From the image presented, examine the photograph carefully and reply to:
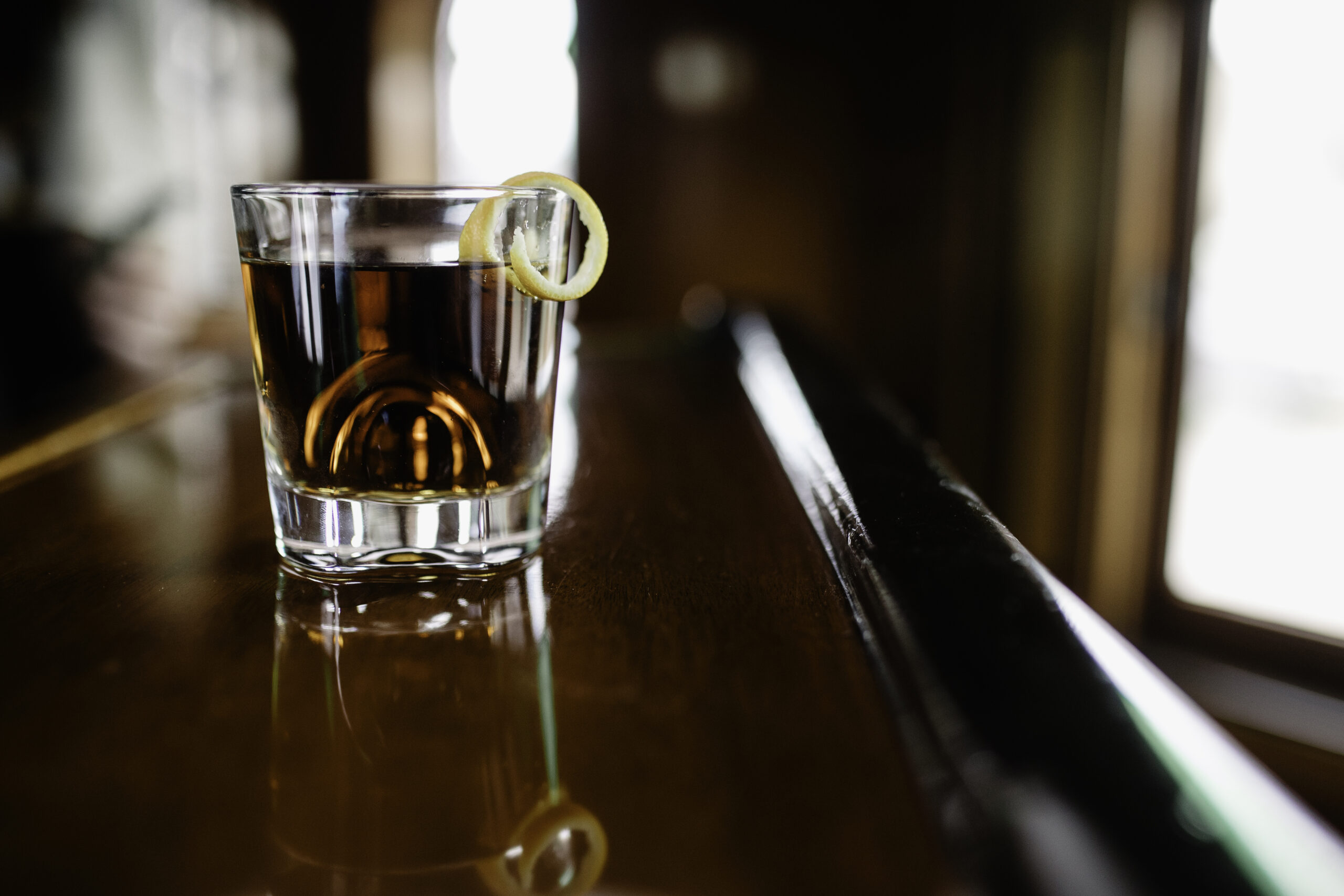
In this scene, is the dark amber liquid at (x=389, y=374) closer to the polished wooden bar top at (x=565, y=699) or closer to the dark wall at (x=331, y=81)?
the polished wooden bar top at (x=565, y=699)

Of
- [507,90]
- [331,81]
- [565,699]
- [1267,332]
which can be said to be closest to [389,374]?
[565,699]

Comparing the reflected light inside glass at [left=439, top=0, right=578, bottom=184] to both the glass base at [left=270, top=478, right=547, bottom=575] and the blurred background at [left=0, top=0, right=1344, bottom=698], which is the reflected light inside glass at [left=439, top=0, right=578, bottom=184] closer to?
the blurred background at [left=0, top=0, right=1344, bottom=698]

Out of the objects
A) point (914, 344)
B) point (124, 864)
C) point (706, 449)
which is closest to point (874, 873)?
point (124, 864)

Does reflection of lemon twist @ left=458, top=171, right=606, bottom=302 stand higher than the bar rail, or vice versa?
reflection of lemon twist @ left=458, top=171, right=606, bottom=302

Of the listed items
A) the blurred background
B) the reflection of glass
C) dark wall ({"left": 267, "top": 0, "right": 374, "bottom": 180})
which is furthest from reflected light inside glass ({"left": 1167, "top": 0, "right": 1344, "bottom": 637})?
dark wall ({"left": 267, "top": 0, "right": 374, "bottom": 180})

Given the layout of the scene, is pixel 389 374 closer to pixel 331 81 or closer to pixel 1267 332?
pixel 1267 332

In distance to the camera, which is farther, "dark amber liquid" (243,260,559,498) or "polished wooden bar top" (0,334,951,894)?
"dark amber liquid" (243,260,559,498)

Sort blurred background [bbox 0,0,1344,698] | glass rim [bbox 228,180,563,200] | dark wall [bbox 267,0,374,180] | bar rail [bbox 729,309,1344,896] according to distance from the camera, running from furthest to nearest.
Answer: dark wall [bbox 267,0,374,180], blurred background [bbox 0,0,1344,698], glass rim [bbox 228,180,563,200], bar rail [bbox 729,309,1344,896]

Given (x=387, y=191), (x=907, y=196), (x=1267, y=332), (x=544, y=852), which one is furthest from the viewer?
(x=907, y=196)
